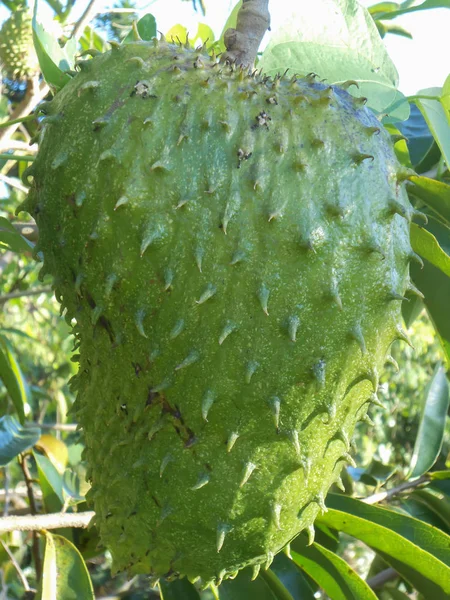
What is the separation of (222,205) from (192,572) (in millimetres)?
769

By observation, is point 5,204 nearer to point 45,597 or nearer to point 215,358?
point 45,597

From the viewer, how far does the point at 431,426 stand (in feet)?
8.54

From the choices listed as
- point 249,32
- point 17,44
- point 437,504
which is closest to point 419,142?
point 249,32

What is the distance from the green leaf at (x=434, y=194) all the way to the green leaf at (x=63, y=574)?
52.2 inches

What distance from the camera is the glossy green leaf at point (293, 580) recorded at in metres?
1.85

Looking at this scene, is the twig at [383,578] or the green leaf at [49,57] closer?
the green leaf at [49,57]

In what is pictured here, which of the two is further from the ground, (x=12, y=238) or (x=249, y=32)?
(x=249, y=32)

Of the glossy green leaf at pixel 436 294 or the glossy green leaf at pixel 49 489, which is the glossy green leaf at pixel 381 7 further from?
the glossy green leaf at pixel 49 489

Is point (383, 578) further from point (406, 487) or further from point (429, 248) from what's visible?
point (429, 248)

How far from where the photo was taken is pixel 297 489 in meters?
1.36

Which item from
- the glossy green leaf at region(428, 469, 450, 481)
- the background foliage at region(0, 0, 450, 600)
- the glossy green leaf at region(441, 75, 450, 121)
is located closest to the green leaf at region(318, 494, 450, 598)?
the background foliage at region(0, 0, 450, 600)

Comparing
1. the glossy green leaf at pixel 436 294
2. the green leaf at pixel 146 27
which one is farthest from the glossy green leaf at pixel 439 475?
the green leaf at pixel 146 27

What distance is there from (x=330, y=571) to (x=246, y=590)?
227 mm

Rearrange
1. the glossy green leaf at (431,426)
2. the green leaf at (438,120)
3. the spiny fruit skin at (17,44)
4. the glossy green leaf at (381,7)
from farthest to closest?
1. the spiny fruit skin at (17,44)
2. the glossy green leaf at (431,426)
3. the glossy green leaf at (381,7)
4. the green leaf at (438,120)
